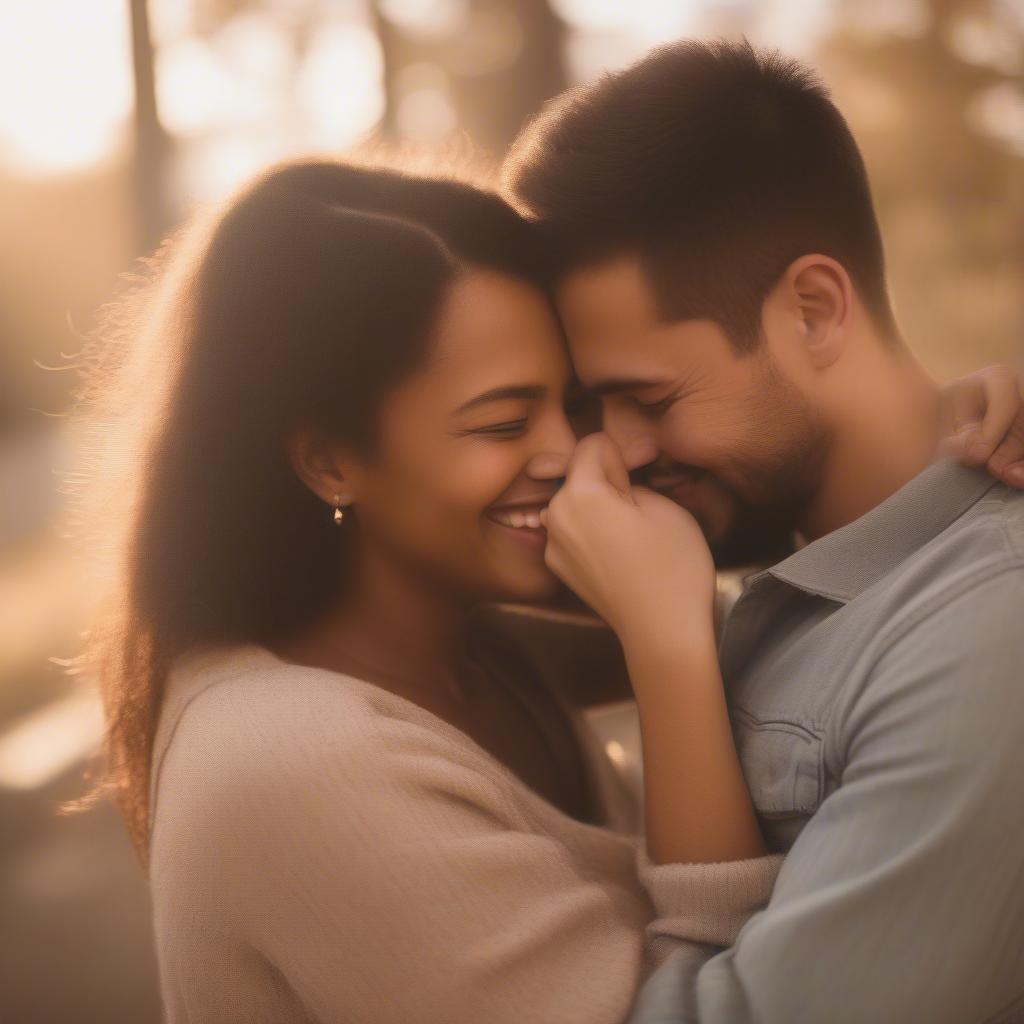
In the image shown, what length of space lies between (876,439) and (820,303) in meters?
0.20

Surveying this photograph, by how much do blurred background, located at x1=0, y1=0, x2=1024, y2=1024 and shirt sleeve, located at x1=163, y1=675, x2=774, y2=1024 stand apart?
1912mm

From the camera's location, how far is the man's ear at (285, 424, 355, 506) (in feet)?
5.08

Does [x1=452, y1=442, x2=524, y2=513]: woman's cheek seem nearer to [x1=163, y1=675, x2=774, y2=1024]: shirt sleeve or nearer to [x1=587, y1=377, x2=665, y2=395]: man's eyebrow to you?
[x1=587, y1=377, x2=665, y2=395]: man's eyebrow

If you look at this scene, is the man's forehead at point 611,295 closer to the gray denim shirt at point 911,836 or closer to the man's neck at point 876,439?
the man's neck at point 876,439

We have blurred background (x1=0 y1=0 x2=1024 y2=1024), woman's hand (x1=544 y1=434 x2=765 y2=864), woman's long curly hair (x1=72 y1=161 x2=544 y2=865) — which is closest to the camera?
woman's hand (x1=544 y1=434 x2=765 y2=864)

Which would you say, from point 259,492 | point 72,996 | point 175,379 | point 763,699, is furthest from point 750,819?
point 72,996

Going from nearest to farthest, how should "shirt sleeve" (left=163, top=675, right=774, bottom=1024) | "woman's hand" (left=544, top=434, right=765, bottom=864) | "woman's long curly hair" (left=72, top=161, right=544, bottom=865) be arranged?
"shirt sleeve" (left=163, top=675, right=774, bottom=1024)
"woman's hand" (left=544, top=434, right=765, bottom=864)
"woman's long curly hair" (left=72, top=161, right=544, bottom=865)

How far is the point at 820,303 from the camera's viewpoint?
4.76 ft

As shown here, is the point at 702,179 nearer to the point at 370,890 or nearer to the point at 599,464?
the point at 599,464

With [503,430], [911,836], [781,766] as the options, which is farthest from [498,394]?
[911,836]

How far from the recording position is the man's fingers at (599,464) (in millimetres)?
1466

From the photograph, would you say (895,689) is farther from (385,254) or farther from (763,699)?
(385,254)

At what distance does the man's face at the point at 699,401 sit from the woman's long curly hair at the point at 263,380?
15 cm

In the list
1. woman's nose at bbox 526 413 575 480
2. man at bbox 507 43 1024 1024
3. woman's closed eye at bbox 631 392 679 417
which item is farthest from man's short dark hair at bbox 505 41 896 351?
woman's nose at bbox 526 413 575 480
